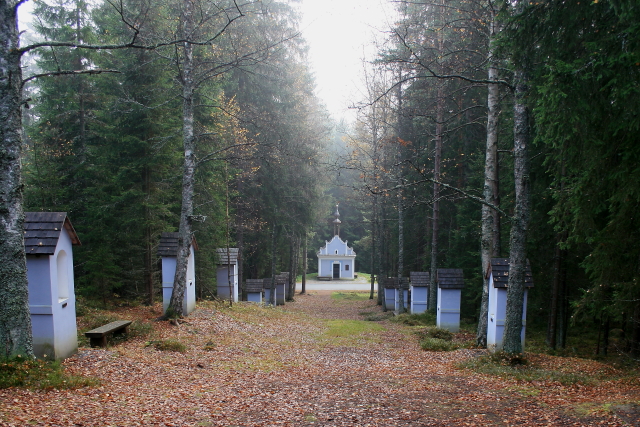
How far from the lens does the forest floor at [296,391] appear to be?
534 centimetres

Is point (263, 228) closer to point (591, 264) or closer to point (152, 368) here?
point (152, 368)

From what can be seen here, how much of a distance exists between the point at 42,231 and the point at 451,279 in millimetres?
13241

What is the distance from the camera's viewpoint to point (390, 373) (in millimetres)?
8812

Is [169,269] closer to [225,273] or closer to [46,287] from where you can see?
[46,287]

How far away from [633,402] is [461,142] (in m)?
17.4

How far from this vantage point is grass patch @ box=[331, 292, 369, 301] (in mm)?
33819

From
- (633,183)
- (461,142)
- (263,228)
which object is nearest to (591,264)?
(633,183)

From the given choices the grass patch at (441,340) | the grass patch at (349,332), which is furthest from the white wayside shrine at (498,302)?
the grass patch at (349,332)

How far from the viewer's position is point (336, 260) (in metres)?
49.7

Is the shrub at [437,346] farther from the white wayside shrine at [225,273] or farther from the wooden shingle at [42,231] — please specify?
the white wayside shrine at [225,273]

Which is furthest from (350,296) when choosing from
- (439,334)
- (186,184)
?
(186,184)

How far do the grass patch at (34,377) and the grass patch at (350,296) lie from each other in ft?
92.5

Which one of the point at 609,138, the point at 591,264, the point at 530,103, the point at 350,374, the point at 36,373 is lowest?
the point at 350,374

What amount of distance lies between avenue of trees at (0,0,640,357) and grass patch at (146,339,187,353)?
137 inches
